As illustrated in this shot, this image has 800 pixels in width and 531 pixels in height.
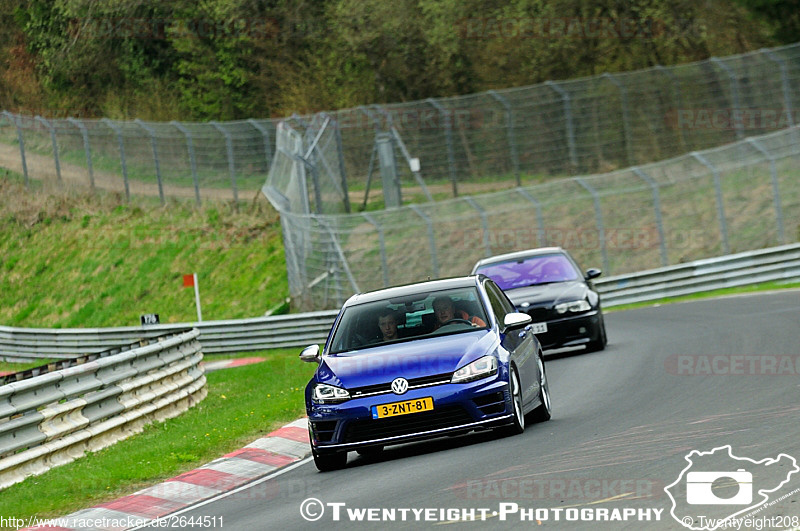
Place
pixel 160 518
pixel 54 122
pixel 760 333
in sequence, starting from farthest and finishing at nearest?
pixel 54 122 < pixel 760 333 < pixel 160 518

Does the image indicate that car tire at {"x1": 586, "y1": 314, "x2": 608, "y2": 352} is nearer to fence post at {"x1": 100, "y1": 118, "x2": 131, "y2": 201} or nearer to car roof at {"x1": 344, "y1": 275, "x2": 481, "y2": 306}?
car roof at {"x1": 344, "y1": 275, "x2": 481, "y2": 306}

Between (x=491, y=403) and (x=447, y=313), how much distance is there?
125 centimetres

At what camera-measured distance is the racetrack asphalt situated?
7.86 meters

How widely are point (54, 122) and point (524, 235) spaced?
792 inches

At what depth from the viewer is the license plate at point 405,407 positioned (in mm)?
10500

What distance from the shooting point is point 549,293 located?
19.0 meters

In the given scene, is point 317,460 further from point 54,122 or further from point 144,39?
point 144,39

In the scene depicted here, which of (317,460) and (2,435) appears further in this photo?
(2,435)

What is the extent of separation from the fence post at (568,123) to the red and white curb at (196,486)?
25650 millimetres

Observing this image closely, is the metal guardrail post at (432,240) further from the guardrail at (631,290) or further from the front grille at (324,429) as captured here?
the front grille at (324,429)

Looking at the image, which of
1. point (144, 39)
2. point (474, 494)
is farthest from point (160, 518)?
point (144, 39)

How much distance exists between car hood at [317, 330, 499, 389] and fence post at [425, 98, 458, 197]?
1079 inches

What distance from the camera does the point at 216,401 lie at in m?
18.8

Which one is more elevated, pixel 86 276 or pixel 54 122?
pixel 54 122
